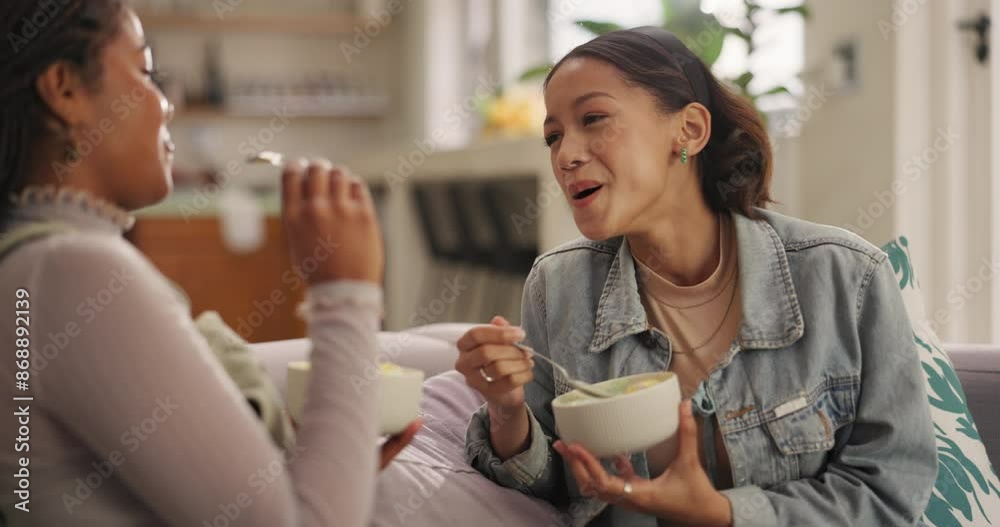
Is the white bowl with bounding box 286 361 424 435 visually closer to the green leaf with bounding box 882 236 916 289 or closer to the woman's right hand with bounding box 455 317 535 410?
the woman's right hand with bounding box 455 317 535 410

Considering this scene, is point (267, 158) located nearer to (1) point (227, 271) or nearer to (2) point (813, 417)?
(2) point (813, 417)

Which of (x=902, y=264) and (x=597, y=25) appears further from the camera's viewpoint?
(x=597, y=25)

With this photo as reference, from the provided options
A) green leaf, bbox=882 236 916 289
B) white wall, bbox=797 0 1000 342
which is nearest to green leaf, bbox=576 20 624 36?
white wall, bbox=797 0 1000 342

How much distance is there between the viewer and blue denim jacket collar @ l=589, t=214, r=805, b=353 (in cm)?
121

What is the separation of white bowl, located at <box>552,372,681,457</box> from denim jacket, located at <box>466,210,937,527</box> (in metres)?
0.19

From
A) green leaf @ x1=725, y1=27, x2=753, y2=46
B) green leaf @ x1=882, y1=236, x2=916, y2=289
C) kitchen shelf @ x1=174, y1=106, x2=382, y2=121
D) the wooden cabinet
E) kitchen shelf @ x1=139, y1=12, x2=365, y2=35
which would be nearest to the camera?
green leaf @ x1=882, y1=236, x2=916, y2=289

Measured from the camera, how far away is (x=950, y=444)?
1412mm

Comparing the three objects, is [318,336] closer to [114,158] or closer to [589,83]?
[114,158]

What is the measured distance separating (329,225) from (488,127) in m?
4.12

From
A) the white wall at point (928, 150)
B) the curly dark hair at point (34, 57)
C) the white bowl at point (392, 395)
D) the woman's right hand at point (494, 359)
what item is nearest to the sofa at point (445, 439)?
the woman's right hand at point (494, 359)

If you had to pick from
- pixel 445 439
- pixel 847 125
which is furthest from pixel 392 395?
pixel 847 125

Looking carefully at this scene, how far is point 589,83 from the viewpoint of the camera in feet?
4.08

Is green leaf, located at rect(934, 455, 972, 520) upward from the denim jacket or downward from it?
downward

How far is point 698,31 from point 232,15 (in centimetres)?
464
